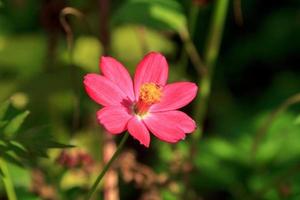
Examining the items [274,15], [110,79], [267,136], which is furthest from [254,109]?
[110,79]

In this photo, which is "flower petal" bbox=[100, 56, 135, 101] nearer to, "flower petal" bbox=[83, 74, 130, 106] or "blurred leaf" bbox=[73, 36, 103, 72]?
"flower petal" bbox=[83, 74, 130, 106]

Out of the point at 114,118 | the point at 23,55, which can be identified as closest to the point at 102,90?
the point at 114,118

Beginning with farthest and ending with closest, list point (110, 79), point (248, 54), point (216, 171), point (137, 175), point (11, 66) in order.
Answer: point (248, 54)
point (11, 66)
point (216, 171)
point (137, 175)
point (110, 79)

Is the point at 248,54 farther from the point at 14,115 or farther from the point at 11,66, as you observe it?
the point at 14,115

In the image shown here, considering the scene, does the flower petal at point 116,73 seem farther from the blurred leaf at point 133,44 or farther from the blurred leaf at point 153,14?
the blurred leaf at point 133,44

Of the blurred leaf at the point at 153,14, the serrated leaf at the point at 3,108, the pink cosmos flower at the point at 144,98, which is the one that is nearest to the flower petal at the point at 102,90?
the pink cosmos flower at the point at 144,98

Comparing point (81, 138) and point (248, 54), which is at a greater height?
point (248, 54)

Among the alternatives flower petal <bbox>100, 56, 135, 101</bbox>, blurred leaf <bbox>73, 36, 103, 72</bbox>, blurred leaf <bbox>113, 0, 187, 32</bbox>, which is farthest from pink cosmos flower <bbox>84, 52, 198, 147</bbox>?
blurred leaf <bbox>73, 36, 103, 72</bbox>

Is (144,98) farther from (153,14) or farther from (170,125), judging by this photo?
(153,14)

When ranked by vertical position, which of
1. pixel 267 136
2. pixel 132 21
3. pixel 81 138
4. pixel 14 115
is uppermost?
pixel 132 21
